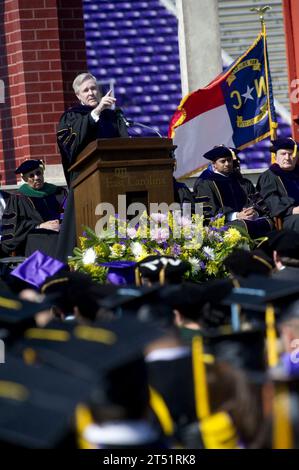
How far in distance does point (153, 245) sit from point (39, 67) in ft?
18.7

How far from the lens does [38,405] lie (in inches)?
145

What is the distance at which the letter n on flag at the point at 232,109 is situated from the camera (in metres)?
13.2

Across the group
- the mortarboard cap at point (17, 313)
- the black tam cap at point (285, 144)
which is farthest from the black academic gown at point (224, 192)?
the mortarboard cap at point (17, 313)

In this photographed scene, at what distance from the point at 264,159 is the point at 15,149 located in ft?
22.2

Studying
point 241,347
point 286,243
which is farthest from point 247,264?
point 241,347

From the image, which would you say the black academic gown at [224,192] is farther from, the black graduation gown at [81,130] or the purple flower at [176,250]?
the purple flower at [176,250]

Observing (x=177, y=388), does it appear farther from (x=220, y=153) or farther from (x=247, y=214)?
(x=220, y=153)

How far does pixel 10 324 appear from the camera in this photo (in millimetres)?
4723

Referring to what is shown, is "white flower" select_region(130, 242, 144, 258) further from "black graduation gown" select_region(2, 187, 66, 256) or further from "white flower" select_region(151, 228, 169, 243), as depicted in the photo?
"black graduation gown" select_region(2, 187, 66, 256)

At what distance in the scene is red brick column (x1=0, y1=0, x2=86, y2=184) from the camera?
1380 cm

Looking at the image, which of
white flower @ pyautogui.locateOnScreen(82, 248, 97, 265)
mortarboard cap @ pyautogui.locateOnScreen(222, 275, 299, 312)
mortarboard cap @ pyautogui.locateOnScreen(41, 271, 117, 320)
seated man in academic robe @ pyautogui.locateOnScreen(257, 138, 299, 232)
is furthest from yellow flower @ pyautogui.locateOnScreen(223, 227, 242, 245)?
mortarboard cap @ pyautogui.locateOnScreen(222, 275, 299, 312)

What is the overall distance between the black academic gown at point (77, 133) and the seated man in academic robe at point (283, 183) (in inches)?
66.1

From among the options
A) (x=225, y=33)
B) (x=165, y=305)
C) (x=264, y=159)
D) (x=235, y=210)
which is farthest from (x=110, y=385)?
(x=225, y=33)

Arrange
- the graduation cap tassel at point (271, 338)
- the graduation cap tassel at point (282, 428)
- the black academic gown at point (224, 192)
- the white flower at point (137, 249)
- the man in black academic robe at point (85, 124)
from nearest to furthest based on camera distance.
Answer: the graduation cap tassel at point (282, 428)
the graduation cap tassel at point (271, 338)
the white flower at point (137, 249)
the man in black academic robe at point (85, 124)
the black academic gown at point (224, 192)
